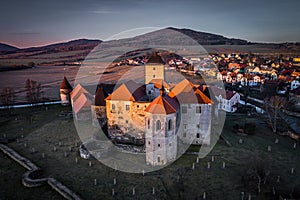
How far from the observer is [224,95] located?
47.7 metres

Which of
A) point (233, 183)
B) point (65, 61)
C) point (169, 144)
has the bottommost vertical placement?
point (233, 183)

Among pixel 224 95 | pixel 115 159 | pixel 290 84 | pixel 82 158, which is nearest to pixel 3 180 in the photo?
pixel 82 158

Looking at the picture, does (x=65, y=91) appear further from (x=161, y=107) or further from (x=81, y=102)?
(x=161, y=107)

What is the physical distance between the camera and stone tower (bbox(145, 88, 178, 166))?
74.2 ft

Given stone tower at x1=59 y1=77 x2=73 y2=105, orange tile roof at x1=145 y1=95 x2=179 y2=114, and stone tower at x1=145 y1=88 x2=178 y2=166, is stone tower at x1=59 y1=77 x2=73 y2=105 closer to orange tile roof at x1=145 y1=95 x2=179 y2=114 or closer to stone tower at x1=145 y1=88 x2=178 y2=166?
stone tower at x1=145 y1=88 x2=178 y2=166

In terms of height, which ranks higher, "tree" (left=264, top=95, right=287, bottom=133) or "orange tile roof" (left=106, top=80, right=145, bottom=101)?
"orange tile roof" (left=106, top=80, right=145, bottom=101)

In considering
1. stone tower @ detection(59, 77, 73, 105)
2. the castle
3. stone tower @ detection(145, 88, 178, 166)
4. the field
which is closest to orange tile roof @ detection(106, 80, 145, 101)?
the castle

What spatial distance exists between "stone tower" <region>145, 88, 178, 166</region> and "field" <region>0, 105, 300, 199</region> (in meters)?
1.50

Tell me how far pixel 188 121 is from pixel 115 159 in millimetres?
9683

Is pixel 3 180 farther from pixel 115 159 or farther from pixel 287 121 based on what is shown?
pixel 287 121

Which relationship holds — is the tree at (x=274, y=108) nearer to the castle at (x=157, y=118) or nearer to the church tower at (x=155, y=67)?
the castle at (x=157, y=118)

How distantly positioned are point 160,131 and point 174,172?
409 cm

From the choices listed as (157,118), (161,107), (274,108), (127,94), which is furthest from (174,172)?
(274,108)

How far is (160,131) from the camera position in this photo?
2294cm
